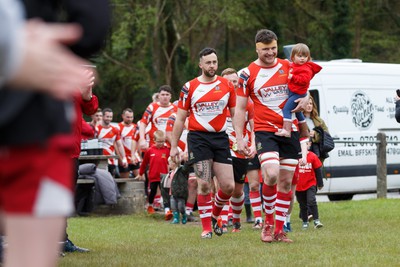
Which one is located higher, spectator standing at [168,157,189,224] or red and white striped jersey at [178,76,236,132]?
red and white striped jersey at [178,76,236,132]

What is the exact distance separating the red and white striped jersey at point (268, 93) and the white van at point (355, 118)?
9585mm

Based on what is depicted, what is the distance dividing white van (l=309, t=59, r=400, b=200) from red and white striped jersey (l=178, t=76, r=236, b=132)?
8.67 meters

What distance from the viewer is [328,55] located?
39.8 meters

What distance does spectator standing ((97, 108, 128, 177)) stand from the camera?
2127cm

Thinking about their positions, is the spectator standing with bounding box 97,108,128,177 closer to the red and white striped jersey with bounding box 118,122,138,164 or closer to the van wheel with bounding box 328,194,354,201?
the red and white striped jersey with bounding box 118,122,138,164

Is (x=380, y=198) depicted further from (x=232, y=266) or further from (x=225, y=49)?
(x=225, y=49)

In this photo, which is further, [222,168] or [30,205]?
[222,168]

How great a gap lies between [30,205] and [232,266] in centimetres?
546

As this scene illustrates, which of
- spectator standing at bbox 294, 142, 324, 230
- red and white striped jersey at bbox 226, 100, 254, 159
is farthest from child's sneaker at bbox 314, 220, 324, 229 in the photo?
red and white striped jersey at bbox 226, 100, 254, 159

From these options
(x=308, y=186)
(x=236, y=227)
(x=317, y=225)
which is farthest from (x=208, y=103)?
(x=317, y=225)

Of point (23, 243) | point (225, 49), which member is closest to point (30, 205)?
point (23, 243)

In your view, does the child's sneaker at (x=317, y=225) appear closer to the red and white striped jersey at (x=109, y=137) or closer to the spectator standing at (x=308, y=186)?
the spectator standing at (x=308, y=186)

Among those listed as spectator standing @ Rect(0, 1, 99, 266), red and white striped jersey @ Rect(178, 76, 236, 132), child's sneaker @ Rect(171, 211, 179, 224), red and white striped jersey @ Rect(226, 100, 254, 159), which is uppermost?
spectator standing @ Rect(0, 1, 99, 266)

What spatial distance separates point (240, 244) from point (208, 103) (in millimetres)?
2063
